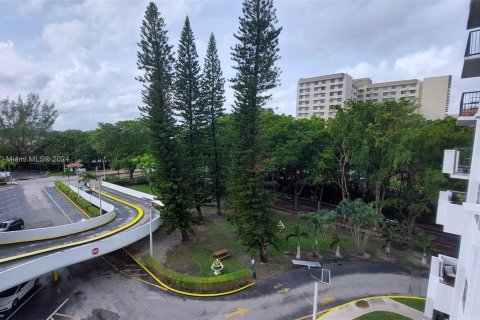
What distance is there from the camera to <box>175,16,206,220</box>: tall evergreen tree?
69.8 ft

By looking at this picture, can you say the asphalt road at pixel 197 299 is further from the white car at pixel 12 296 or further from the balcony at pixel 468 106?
the balcony at pixel 468 106

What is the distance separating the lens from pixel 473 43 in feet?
24.1

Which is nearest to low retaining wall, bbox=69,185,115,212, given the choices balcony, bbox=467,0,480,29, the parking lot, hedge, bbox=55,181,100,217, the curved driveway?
hedge, bbox=55,181,100,217

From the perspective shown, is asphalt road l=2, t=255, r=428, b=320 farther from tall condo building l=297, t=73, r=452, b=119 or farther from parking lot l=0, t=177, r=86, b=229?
tall condo building l=297, t=73, r=452, b=119

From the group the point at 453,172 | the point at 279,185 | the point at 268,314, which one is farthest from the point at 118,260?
the point at 279,185

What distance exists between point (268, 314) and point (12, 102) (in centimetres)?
5755

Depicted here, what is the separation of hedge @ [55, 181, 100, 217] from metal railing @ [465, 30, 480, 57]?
78.6 feet

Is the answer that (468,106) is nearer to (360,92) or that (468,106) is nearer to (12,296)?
(12,296)

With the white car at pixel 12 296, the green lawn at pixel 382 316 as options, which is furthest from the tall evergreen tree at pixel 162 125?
the green lawn at pixel 382 316

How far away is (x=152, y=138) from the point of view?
674 inches

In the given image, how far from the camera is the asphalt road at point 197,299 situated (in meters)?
11.1

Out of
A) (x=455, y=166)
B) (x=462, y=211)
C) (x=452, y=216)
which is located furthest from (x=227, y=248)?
(x=455, y=166)

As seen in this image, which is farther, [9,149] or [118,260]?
[9,149]

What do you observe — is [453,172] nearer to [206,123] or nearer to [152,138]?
[152,138]
